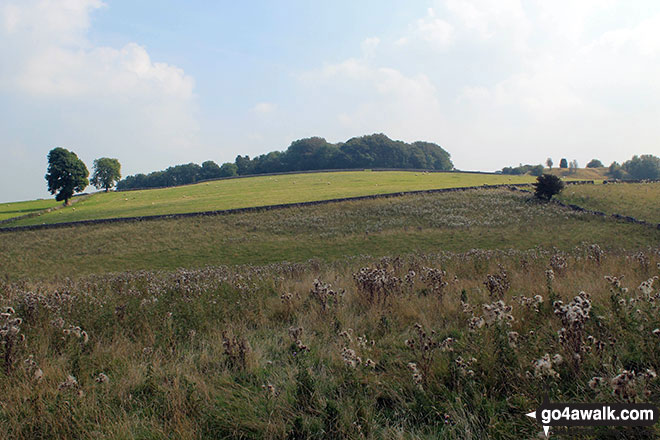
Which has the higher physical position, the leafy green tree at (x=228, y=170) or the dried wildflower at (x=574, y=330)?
the leafy green tree at (x=228, y=170)

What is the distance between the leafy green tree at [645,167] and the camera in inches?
3679

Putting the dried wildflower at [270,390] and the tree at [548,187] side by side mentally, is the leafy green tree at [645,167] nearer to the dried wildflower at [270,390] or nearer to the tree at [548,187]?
the tree at [548,187]

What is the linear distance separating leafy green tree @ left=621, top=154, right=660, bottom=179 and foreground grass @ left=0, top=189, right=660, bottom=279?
74.4 meters

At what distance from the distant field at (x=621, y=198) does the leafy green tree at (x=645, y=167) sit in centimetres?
5845

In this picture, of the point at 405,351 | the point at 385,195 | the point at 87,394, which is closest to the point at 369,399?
the point at 405,351

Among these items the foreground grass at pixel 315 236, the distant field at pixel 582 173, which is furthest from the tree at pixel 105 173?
the distant field at pixel 582 173

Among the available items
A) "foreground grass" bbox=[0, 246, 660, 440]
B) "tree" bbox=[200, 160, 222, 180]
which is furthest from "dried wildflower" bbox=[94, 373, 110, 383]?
"tree" bbox=[200, 160, 222, 180]

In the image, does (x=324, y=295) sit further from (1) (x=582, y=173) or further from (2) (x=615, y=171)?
(2) (x=615, y=171)

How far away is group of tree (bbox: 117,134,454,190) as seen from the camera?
376 ft

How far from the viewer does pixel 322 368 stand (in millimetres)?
4414

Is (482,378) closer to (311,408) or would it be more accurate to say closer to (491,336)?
(491,336)

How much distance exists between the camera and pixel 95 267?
96.2ft

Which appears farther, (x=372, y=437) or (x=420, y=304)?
(x=420, y=304)

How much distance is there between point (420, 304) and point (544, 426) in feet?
12.0
